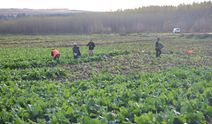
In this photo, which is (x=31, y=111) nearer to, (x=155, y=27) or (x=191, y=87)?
(x=191, y=87)

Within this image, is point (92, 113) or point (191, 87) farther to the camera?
point (191, 87)

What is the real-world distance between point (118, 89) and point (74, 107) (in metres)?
2.83

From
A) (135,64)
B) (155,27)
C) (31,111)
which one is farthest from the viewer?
(155,27)

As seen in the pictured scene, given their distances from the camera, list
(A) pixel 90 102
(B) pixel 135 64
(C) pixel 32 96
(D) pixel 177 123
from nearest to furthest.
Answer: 1. (D) pixel 177 123
2. (A) pixel 90 102
3. (C) pixel 32 96
4. (B) pixel 135 64

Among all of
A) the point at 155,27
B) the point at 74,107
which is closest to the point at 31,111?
the point at 74,107

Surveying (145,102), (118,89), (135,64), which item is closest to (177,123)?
(145,102)

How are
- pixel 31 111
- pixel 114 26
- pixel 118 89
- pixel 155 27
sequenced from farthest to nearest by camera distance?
pixel 114 26 → pixel 155 27 → pixel 118 89 → pixel 31 111

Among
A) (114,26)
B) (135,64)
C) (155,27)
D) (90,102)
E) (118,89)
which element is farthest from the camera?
(114,26)

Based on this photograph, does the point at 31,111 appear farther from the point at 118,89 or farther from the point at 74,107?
the point at 118,89

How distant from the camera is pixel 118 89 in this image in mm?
11984

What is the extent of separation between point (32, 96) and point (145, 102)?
3684 millimetres

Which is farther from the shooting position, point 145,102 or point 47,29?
point 47,29

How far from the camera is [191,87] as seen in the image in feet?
39.9

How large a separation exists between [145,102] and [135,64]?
1214cm
